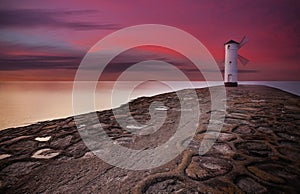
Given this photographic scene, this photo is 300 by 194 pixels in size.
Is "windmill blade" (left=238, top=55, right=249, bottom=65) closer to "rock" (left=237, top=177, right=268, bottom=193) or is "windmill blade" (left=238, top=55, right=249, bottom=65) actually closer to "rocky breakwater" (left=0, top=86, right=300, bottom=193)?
"rocky breakwater" (left=0, top=86, right=300, bottom=193)

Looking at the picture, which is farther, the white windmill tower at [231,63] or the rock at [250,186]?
the white windmill tower at [231,63]

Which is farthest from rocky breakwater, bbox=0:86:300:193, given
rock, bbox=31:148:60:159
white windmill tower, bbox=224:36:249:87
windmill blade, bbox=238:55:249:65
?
windmill blade, bbox=238:55:249:65

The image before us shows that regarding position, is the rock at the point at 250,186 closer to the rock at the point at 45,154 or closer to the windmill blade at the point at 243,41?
the rock at the point at 45,154

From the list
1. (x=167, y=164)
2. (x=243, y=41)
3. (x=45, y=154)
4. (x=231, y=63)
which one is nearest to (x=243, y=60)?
(x=243, y=41)

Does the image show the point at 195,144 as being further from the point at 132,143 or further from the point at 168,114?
the point at 168,114

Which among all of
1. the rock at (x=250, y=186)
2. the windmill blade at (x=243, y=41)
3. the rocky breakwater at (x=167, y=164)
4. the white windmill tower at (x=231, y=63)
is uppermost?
the windmill blade at (x=243, y=41)

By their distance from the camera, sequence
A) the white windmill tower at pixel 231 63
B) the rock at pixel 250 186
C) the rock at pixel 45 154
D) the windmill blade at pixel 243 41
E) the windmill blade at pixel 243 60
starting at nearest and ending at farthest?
1. the rock at pixel 250 186
2. the rock at pixel 45 154
3. the white windmill tower at pixel 231 63
4. the windmill blade at pixel 243 41
5. the windmill blade at pixel 243 60

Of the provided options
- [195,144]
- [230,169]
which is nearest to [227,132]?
[195,144]

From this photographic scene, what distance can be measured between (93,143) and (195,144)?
9.46 ft

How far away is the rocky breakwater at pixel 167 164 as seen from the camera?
3340 mm

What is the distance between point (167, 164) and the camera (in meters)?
4.05

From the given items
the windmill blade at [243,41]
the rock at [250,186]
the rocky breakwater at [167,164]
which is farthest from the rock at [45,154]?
the windmill blade at [243,41]

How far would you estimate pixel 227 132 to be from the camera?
5750 mm

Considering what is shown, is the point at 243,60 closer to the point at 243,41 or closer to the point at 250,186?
the point at 243,41
